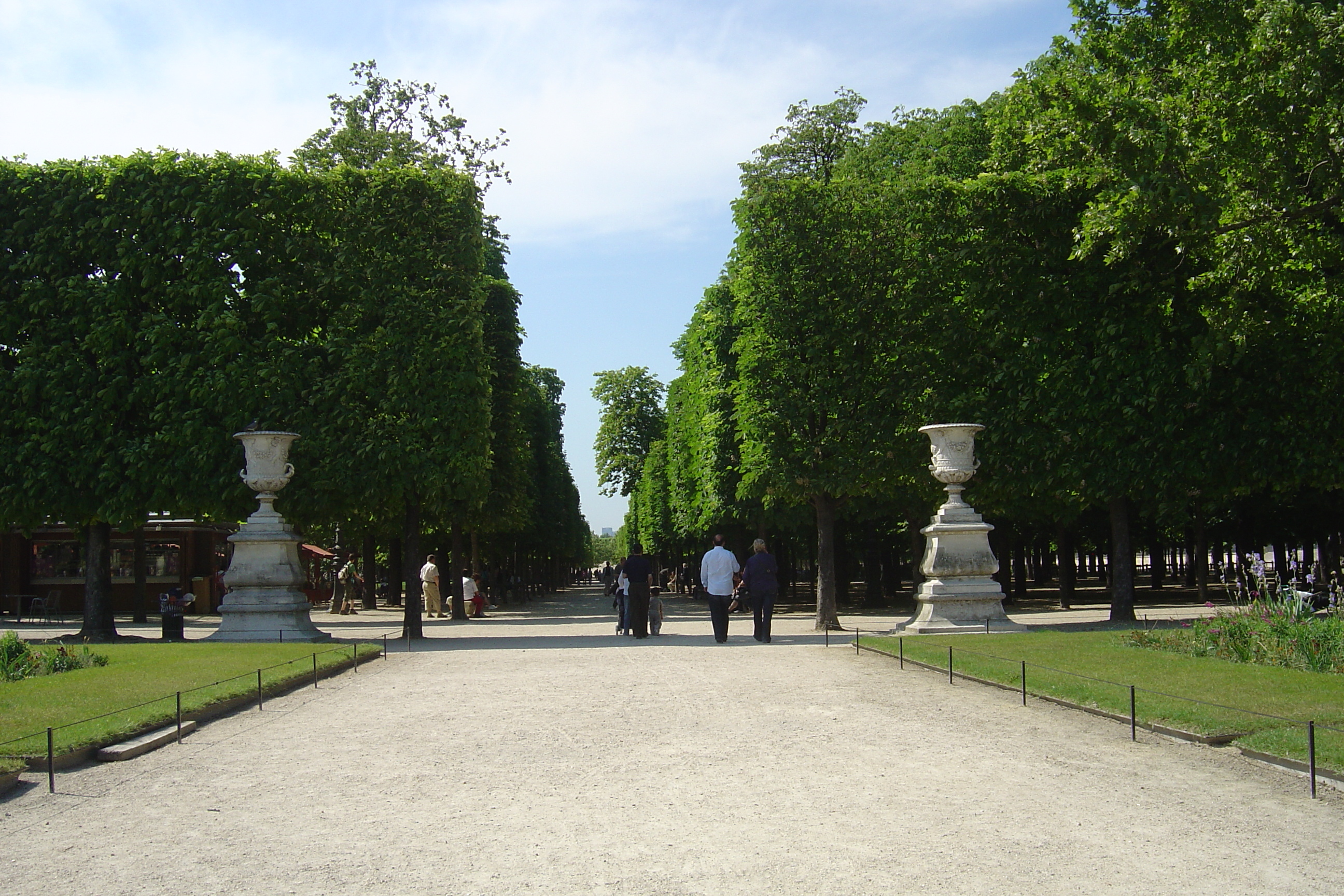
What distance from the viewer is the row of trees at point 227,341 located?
22.9 meters

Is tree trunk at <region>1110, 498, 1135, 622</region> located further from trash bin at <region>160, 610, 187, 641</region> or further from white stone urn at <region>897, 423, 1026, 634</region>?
trash bin at <region>160, 610, 187, 641</region>

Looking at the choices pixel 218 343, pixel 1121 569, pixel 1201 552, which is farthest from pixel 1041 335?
pixel 1201 552

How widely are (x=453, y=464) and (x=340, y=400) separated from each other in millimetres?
2526

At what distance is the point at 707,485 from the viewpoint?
36312mm

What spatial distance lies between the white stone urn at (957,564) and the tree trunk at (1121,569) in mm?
3975

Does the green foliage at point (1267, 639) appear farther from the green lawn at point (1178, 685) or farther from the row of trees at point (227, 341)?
the row of trees at point (227, 341)

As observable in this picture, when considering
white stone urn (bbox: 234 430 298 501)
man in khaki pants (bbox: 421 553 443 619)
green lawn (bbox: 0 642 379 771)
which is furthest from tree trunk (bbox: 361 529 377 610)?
green lawn (bbox: 0 642 379 771)

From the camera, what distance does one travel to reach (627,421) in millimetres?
67750

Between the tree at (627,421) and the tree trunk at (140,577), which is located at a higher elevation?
the tree at (627,421)

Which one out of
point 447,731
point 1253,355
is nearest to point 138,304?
point 447,731

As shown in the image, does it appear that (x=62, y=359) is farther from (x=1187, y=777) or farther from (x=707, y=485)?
(x=1187, y=777)

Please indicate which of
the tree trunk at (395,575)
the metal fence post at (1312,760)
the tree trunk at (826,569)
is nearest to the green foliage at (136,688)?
the metal fence post at (1312,760)

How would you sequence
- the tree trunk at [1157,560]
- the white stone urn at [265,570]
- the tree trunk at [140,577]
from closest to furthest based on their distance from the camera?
the white stone urn at [265,570]
the tree trunk at [140,577]
the tree trunk at [1157,560]

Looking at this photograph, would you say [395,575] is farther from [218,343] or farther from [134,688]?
[134,688]
